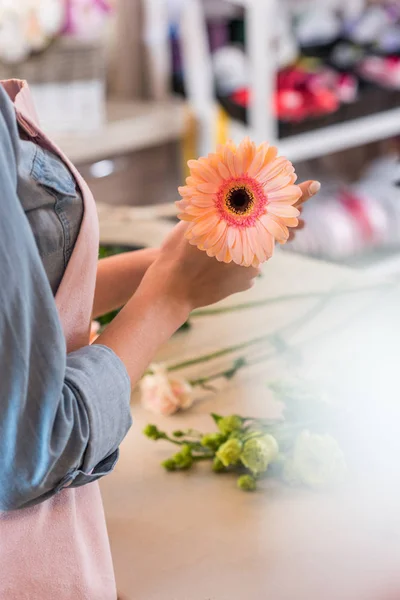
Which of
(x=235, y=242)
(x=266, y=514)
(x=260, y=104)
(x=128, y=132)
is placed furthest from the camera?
(x=128, y=132)

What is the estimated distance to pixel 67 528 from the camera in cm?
67

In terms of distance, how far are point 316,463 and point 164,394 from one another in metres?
0.21

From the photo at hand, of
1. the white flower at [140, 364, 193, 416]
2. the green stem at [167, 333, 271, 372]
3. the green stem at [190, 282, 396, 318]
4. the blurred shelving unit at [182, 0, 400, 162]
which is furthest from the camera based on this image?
the blurred shelving unit at [182, 0, 400, 162]

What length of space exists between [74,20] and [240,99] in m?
0.53

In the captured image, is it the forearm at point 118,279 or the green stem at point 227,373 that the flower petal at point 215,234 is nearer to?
the forearm at point 118,279

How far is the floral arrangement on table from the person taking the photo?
842 millimetres

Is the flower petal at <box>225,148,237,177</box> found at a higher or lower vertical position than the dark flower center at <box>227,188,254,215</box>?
higher

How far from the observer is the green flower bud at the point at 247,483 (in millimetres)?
839

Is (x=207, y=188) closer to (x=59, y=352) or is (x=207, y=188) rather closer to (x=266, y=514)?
(x=59, y=352)

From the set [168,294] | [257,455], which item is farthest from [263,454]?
[168,294]

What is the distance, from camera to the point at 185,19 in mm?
2393

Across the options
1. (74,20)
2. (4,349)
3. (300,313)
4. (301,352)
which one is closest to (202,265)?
(4,349)

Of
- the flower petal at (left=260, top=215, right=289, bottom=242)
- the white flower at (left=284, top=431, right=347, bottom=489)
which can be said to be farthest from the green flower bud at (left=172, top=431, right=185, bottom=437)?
the flower petal at (left=260, top=215, right=289, bottom=242)

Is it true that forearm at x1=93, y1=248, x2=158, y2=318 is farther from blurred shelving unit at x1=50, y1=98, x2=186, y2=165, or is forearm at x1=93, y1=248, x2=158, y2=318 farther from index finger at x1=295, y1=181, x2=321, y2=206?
blurred shelving unit at x1=50, y1=98, x2=186, y2=165
